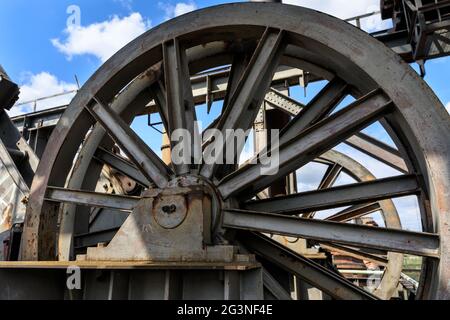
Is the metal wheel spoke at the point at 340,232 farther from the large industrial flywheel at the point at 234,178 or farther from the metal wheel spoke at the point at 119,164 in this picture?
the metal wheel spoke at the point at 119,164

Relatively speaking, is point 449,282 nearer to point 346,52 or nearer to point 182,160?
point 346,52

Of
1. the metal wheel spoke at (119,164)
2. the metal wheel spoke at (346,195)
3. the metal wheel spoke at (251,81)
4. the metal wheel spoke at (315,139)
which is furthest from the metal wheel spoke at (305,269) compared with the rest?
the metal wheel spoke at (119,164)

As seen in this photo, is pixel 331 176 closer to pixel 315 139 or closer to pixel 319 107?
pixel 319 107

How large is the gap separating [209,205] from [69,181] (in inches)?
94.1

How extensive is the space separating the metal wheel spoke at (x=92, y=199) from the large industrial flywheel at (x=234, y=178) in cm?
1

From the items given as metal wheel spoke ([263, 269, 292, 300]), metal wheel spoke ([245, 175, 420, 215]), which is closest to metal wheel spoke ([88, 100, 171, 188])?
metal wheel spoke ([245, 175, 420, 215])

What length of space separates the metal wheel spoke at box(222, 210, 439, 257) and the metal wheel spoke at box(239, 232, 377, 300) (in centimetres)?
65

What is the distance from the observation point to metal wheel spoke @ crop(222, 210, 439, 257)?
8.33 feet

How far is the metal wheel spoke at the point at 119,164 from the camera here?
15.6 feet

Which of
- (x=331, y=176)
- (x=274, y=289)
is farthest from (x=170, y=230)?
(x=331, y=176)

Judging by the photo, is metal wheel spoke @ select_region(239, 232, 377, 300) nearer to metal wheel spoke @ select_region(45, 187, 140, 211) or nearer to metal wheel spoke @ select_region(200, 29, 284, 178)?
metal wheel spoke @ select_region(200, 29, 284, 178)

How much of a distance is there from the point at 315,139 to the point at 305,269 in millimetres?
1305

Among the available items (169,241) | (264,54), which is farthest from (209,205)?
(264,54)

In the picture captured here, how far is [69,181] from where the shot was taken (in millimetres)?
4656
